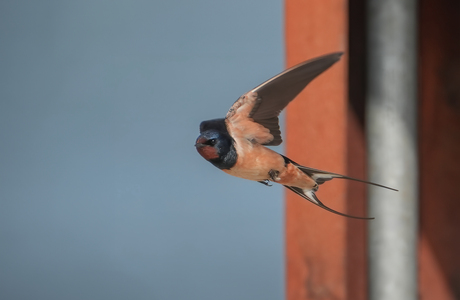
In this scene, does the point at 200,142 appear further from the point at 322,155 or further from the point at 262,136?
the point at 322,155

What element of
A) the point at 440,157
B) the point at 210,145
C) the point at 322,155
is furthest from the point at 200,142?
the point at 440,157

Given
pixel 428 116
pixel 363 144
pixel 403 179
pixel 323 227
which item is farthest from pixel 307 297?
pixel 403 179

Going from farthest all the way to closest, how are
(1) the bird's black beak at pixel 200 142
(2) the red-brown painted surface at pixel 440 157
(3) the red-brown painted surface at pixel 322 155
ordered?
(2) the red-brown painted surface at pixel 440 157 → (3) the red-brown painted surface at pixel 322 155 → (1) the bird's black beak at pixel 200 142

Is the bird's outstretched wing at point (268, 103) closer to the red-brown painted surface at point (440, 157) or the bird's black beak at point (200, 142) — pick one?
the bird's black beak at point (200, 142)

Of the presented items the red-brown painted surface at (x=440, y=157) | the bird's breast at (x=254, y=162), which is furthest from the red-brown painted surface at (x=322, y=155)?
the bird's breast at (x=254, y=162)

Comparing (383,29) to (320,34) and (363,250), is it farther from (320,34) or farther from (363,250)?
(363,250)

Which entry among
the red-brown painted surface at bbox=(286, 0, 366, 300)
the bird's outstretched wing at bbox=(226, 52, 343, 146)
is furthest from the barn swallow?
the red-brown painted surface at bbox=(286, 0, 366, 300)

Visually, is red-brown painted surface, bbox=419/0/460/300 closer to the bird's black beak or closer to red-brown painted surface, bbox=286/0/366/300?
red-brown painted surface, bbox=286/0/366/300
